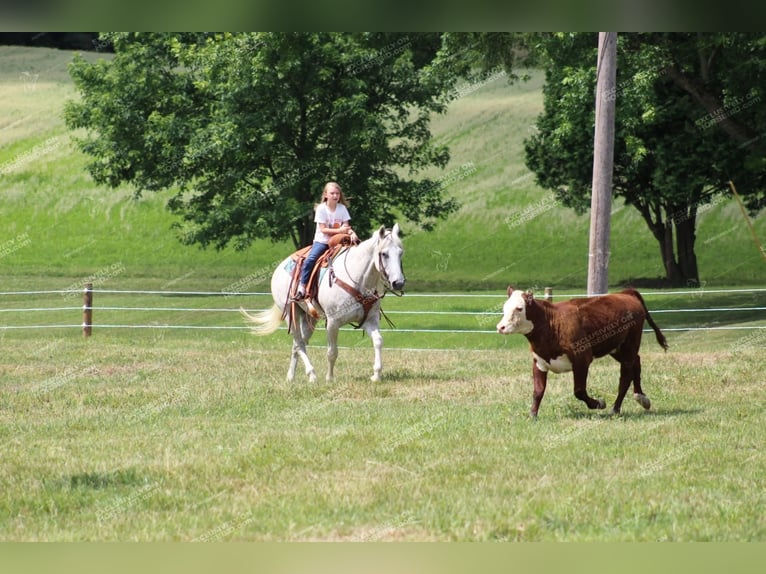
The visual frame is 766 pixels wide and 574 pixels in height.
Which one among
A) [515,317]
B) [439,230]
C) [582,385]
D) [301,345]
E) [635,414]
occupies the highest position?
[439,230]

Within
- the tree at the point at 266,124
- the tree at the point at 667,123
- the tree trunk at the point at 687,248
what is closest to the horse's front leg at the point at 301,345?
the tree at the point at 667,123

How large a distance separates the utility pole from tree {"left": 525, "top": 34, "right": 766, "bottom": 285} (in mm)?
245

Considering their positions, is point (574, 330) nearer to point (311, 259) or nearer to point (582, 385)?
point (582, 385)

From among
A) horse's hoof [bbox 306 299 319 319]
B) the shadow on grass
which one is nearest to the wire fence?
horse's hoof [bbox 306 299 319 319]

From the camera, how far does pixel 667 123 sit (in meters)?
32.7

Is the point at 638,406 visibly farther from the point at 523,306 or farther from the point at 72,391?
the point at 72,391

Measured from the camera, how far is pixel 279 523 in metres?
6.78

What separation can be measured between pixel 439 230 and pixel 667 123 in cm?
2321

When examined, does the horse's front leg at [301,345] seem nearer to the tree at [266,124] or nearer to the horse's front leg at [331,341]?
the horse's front leg at [331,341]

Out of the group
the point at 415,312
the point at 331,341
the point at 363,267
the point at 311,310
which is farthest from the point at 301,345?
the point at 415,312

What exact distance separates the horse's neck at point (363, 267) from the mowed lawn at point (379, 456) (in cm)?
136

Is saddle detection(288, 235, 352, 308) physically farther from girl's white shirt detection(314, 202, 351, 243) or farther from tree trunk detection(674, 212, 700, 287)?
tree trunk detection(674, 212, 700, 287)
